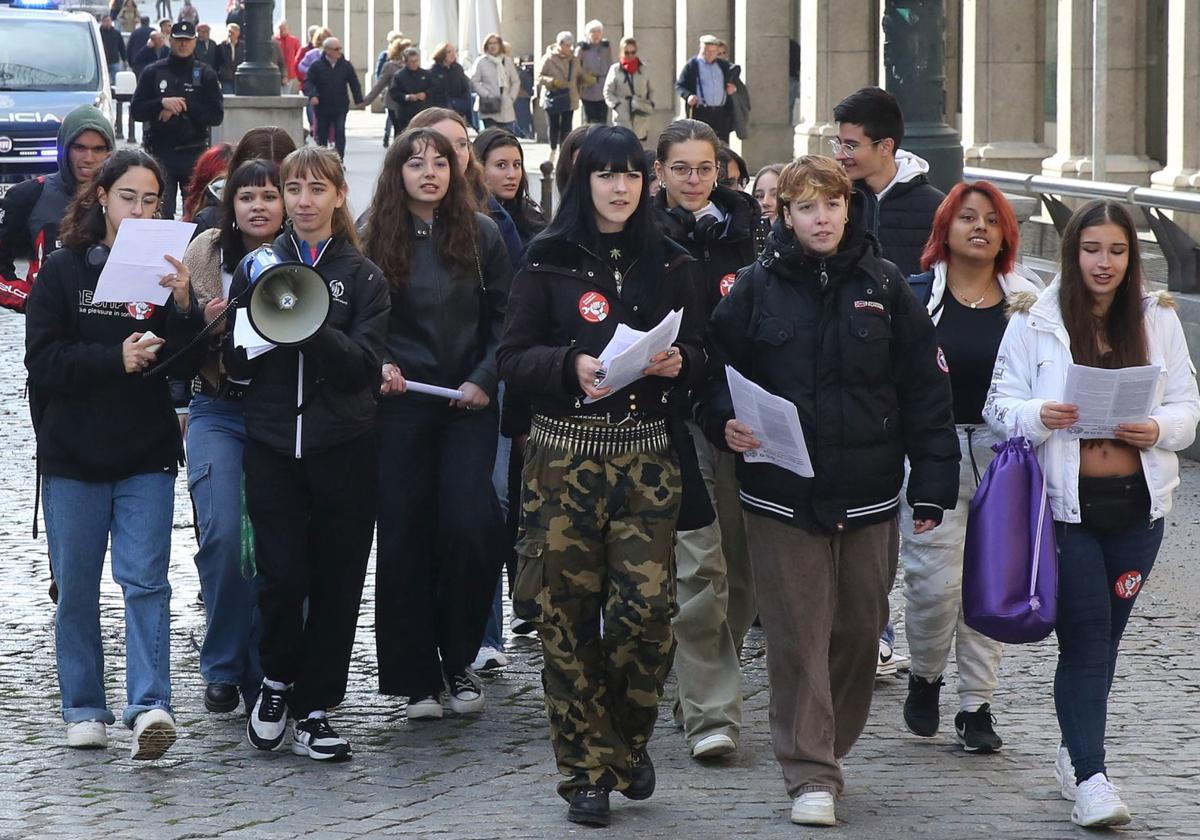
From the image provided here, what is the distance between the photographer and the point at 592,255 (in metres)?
6.17

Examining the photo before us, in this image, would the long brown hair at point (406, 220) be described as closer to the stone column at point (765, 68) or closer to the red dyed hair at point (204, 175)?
the red dyed hair at point (204, 175)

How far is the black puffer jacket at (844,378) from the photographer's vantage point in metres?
6.03

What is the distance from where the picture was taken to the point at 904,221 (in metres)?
7.68

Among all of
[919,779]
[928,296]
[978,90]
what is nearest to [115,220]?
[928,296]

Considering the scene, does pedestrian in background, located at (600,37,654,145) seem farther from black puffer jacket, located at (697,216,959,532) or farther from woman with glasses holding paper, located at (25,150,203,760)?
black puffer jacket, located at (697,216,959,532)

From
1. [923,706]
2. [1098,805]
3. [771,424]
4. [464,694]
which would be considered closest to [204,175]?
[464,694]

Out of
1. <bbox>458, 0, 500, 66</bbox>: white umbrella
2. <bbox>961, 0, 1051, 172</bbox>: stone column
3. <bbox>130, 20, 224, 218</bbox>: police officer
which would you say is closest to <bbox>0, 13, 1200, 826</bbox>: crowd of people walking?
<bbox>130, 20, 224, 218</bbox>: police officer

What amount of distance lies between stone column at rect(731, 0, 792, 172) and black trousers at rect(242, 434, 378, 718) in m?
23.2

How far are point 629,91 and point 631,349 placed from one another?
24.5 m

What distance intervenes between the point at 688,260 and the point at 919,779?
1757mm

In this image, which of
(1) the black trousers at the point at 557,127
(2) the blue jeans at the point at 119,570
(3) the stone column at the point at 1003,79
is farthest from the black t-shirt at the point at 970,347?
(1) the black trousers at the point at 557,127

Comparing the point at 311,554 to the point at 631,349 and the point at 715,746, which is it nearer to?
the point at 715,746

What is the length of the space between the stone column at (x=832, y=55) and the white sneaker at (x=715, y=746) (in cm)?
2001

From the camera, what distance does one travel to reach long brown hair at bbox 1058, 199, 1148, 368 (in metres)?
6.16
